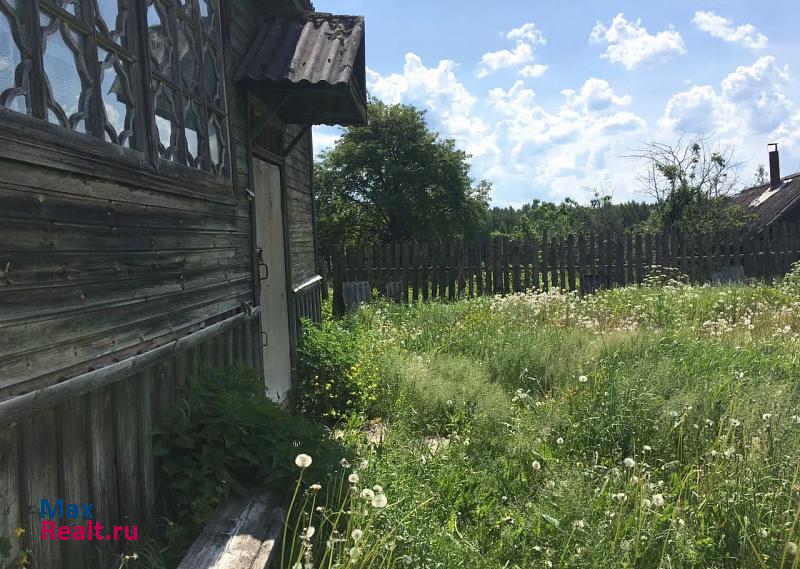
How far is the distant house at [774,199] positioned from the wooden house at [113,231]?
2411cm

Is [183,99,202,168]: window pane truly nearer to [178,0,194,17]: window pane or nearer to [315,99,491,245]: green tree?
[178,0,194,17]: window pane

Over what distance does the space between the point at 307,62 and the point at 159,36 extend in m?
1.83

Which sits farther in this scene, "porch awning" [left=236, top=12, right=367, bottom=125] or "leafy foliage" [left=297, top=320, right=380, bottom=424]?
"leafy foliage" [left=297, top=320, right=380, bottom=424]

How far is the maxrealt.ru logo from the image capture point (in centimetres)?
203

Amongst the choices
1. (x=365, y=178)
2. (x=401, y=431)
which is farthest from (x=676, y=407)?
(x=365, y=178)

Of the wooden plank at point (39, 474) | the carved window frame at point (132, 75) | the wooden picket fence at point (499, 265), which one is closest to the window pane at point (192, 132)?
the carved window frame at point (132, 75)

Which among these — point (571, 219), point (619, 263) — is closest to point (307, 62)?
point (619, 263)

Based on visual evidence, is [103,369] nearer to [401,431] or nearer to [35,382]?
[35,382]

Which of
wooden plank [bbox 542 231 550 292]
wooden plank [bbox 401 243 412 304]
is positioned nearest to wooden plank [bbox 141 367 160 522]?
wooden plank [bbox 401 243 412 304]

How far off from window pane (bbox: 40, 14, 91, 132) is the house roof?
2564 cm

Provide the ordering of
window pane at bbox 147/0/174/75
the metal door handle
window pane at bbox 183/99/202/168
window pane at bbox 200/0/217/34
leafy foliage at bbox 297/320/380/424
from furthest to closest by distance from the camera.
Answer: leafy foliage at bbox 297/320/380/424 → the metal door handle → window pane at bbox 200/0/217/34 → window pane at bbox 183/99/202/168 → window pane at bbox 147/0/174/75

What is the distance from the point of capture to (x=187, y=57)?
11.9 feet

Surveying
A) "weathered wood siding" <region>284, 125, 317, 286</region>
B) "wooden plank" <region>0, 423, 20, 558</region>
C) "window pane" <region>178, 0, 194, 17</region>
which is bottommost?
"wooden plank" <region>0, 423, 20, 558</region>

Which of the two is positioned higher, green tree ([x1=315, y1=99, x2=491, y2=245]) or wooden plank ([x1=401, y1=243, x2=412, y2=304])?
green tree ([x1=315, y1=99, x2=491, y2=245])
